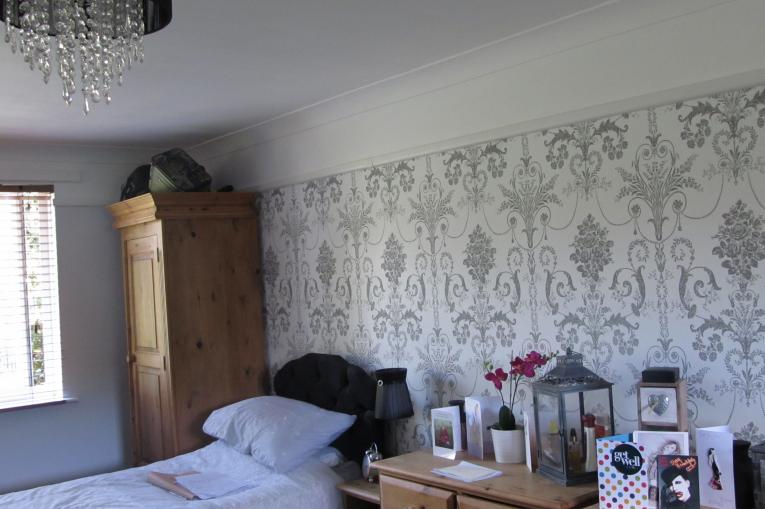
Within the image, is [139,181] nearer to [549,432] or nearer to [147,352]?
[147,352]

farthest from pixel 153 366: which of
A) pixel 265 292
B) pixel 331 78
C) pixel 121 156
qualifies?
pixel 331 78

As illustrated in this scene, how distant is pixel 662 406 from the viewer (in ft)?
8.13

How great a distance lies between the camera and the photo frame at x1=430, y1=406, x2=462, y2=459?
3180mm

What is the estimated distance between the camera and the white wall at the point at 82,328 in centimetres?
468

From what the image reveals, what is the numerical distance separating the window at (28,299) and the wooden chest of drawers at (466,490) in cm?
260

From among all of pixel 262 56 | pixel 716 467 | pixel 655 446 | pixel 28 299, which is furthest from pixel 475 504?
pixel 28 299

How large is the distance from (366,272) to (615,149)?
59.9 inches

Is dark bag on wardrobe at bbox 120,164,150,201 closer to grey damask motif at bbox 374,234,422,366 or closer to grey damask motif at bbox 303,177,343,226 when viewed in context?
grey damask motif at bbox 303,177,343,226

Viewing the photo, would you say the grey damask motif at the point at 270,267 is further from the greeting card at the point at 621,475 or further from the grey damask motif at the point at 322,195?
the greeting card at the point at 621,475

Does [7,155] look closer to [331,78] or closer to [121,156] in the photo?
[121,156]

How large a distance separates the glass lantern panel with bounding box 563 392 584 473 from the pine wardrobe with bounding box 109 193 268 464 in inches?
94.2

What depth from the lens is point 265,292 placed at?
4695mm

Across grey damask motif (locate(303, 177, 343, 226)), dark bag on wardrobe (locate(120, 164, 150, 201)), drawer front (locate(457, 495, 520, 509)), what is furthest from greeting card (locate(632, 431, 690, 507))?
dark bag on wardrobe (locate(120, 164, 150, 201))

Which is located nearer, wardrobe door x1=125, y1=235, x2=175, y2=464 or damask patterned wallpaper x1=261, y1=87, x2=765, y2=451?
damask patterned wallpaper x1=261, y1=87, x2=765, y2=451
